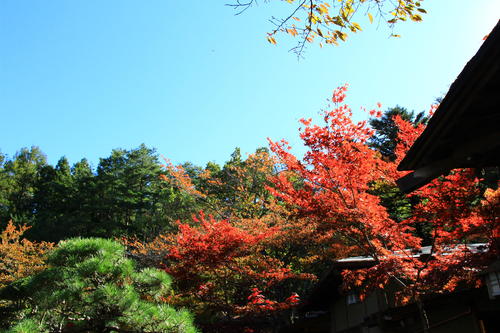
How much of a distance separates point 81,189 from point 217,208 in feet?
44.6

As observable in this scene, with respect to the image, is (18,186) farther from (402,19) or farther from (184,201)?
(402,19)

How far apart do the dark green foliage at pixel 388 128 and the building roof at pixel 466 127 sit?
59.0ft

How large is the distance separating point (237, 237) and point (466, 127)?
375 inches

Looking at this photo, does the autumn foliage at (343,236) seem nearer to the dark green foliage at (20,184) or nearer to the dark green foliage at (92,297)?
the dark green foliage at (92,297)

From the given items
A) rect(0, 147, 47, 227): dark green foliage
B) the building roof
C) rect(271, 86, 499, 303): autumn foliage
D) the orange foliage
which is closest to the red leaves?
rect(271, 86, 499, 303): autumn foliage

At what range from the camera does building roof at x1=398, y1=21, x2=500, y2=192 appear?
86.0 inches

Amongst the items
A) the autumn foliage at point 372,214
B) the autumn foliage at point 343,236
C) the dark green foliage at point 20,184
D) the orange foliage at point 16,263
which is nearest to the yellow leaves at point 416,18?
the autumn foliage at point 343,236

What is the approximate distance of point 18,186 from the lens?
31125 millimetres

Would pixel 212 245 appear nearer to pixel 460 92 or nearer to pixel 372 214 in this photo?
pixel 372 214

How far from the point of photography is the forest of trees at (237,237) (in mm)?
5496

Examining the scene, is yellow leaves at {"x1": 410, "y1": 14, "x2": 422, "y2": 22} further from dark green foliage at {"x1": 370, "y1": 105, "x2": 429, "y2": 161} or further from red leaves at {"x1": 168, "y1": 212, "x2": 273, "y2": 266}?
dark green foliage at {"x1": 370, "y1": 105, "x2": 429, "y2": 161}

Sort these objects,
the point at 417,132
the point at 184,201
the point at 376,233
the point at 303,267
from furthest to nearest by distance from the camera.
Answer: the point at 184,201
the point at 303,267
the point at 417,132
the point at 376,233

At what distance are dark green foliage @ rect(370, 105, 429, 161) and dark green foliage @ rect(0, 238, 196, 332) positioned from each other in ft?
57.2

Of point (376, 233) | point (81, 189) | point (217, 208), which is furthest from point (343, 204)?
point (81, 189)
